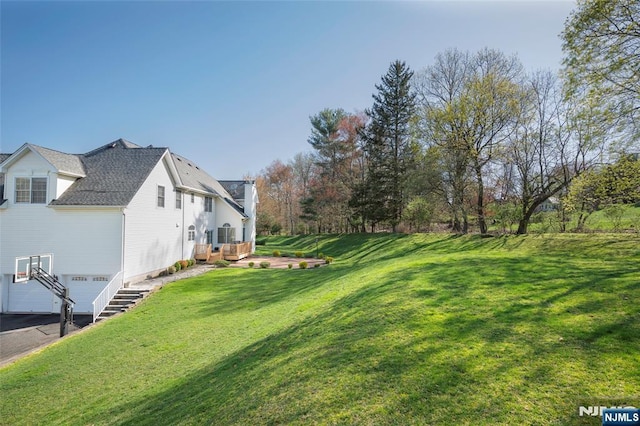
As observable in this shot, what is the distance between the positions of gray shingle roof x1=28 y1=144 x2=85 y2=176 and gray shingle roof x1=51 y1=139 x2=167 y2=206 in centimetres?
41

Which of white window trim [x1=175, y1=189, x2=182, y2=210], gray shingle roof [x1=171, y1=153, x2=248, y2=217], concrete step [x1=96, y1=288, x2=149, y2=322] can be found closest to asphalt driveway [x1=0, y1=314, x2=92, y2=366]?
concrete step [x1=96, y1=288, x2=149, y2=322]

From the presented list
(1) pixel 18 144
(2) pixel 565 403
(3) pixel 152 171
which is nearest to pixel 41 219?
(1) pixel 18 144

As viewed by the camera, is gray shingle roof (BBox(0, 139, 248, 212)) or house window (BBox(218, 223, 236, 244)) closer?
gray shingle roof (BBox(0, 139, 248, 212))

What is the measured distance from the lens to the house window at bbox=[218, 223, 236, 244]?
27.0 m

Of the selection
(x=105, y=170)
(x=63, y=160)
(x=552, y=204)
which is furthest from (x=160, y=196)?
(x=552, y=204)

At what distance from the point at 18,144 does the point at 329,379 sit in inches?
797

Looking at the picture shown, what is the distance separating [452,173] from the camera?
22.3 m

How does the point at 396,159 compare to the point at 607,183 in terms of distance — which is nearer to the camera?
the point at 607,183

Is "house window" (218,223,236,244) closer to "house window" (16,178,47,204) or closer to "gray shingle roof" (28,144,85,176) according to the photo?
"gray shingle roof" (28,144,85,176)

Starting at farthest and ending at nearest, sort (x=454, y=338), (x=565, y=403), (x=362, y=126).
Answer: (x=362, y=126) < (x=454, y=338) < (x=565, y=403)

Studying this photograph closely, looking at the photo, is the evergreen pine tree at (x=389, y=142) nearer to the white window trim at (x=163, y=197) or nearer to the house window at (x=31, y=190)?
the white window trim at (x=163, y=197)

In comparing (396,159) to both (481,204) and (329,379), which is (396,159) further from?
(329,379)

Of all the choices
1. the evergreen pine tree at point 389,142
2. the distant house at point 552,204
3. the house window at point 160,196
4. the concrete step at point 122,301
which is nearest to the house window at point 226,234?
the house window at point 160,196

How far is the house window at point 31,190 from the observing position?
1473 cm
